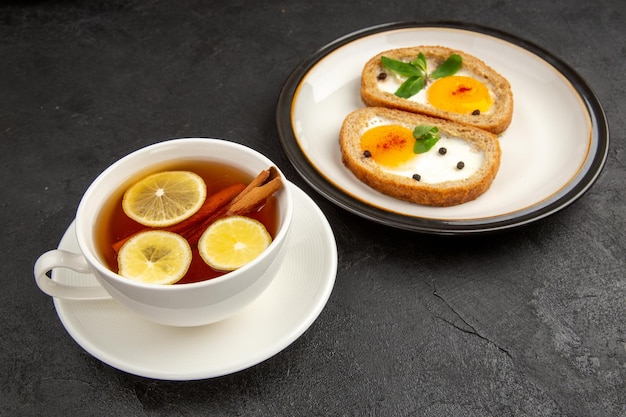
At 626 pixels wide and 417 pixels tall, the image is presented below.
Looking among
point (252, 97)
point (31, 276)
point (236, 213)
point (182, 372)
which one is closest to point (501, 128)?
point (252, 97)

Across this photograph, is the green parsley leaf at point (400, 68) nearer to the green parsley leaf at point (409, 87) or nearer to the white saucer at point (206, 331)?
the green parsley leaf at point (409, 87)

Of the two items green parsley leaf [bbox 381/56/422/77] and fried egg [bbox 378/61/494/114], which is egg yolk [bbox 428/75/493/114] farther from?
green parsley leaf [bbox 381/56/422/77]

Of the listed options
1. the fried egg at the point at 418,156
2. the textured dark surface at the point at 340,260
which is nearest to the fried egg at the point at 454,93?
the fried egg at the point at 418,156

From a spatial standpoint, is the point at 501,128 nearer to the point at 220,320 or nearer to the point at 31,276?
the point at 220,320

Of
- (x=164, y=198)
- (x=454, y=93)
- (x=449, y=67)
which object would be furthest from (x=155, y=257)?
(x=449, y=67)

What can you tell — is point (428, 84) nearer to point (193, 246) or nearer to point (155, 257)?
point (193, 246)

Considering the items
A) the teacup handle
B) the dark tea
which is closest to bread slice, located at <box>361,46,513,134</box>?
the dark tea
